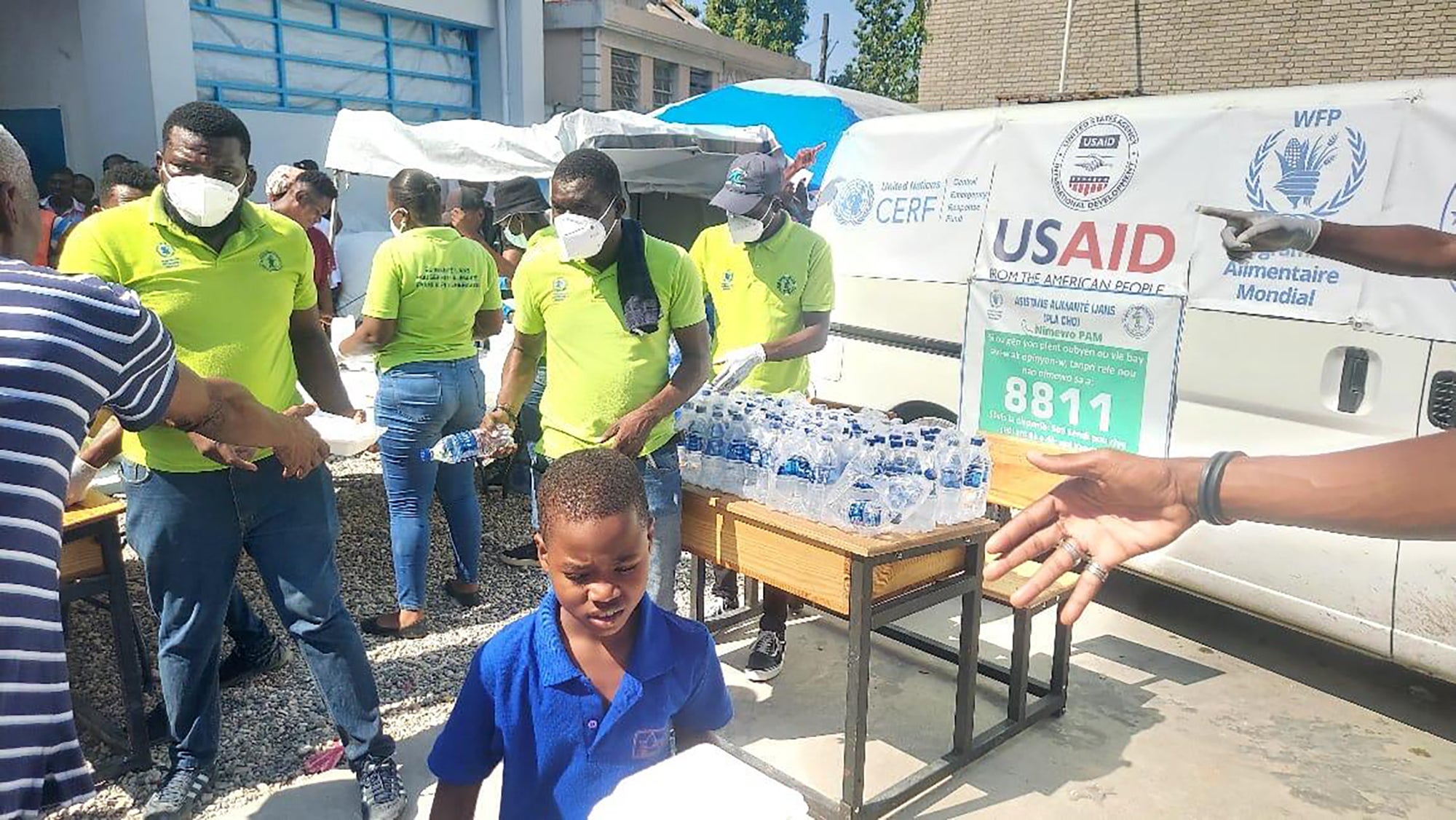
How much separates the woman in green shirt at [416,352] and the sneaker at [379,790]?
4.27 ft

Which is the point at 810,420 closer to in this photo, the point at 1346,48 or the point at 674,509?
the point at 674,509

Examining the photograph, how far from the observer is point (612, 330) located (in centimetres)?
311

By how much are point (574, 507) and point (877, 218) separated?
381 centimetres

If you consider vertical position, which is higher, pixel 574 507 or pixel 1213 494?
pixel 1213 494

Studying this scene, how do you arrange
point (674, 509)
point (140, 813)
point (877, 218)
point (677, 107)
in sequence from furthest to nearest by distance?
point (677, 107), point (877, 218), point (674, 509), point (140, 813)

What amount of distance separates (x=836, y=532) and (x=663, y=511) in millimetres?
621

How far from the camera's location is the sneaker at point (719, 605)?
470 cm

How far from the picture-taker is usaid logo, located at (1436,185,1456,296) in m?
3.26

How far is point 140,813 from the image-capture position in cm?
308

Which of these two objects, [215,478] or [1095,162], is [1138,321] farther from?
[215,478]

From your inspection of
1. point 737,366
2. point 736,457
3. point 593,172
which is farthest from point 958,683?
point 593,172

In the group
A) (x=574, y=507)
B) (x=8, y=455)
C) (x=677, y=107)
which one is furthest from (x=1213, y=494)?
(x=677, y=107)

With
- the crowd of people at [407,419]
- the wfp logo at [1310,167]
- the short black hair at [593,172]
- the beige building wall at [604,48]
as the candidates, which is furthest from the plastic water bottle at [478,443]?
the beige building wall at [604,48]

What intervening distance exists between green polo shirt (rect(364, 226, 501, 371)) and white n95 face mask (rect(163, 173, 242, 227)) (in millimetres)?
1371
